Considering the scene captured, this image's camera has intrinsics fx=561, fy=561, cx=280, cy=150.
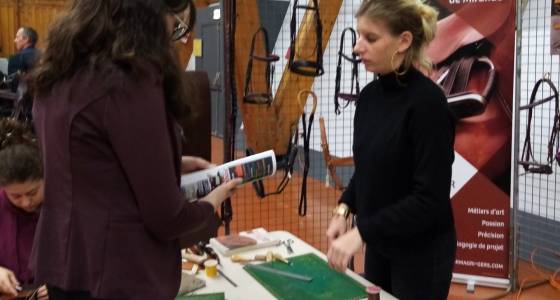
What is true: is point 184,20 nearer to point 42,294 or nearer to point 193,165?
point 193,165

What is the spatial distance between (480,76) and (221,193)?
2.27m

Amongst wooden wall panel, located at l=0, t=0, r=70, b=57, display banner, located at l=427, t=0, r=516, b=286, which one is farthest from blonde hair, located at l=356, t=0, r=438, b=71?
wooden wall panel, located at l=0, t=0, r=70, b=57

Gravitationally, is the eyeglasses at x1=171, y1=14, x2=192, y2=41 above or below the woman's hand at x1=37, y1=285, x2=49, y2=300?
above

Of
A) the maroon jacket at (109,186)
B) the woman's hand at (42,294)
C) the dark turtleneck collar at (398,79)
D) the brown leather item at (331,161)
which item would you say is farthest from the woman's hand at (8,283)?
the brown leather item at (331,161)

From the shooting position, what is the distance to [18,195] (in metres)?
1.61

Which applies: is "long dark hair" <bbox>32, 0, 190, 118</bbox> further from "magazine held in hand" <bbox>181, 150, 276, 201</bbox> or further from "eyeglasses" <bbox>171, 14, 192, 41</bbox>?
"magazine held in hand" <bbox>181, 150, 276, 201</bbox>

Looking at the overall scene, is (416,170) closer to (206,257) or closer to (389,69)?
(389,69)

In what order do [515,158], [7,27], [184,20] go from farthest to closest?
[7,27] < [515,158] < [184,20]

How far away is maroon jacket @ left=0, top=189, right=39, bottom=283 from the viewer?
1643 millimetres

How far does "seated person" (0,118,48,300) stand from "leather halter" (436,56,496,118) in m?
2.16

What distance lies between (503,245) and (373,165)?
6.39 feet

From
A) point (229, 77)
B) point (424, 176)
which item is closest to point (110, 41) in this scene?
point (424, 176)

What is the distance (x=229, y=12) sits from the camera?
2248 millimetres

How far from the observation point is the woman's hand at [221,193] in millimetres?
1126
